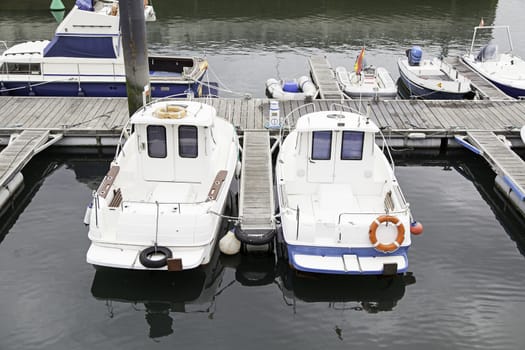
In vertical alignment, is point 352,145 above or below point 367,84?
above

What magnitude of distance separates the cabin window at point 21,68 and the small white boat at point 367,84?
12.1m

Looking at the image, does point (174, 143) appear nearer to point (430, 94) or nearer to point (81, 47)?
point (81, 47)

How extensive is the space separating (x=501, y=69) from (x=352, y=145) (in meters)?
13.7

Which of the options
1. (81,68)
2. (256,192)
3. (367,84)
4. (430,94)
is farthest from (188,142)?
(430,94)

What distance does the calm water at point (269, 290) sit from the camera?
419 inches

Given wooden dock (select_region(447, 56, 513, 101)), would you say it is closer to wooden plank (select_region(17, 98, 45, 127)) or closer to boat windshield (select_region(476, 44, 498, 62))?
boat windshield (select_region(476, 44, 498, 62))

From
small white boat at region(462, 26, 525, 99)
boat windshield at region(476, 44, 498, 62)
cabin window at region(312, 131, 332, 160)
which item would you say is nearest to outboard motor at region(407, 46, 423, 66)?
small white boat at region(462, 26, 525, 99)

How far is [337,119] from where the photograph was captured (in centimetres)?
1350

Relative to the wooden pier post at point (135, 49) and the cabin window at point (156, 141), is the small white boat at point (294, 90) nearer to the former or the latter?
the wooden pier post at point (135, 49)

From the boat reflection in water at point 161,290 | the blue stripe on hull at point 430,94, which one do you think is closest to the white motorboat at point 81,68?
the blue stripe on hull at point 430,94

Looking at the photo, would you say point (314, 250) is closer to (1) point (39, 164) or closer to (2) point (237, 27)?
(1) point (39, 164)

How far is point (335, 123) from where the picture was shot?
13.3 metres

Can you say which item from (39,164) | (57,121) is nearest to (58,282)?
(39,164)

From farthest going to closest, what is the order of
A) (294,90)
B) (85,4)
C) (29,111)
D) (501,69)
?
(501,69)
(294,90)
(85,4)
(29,111)
